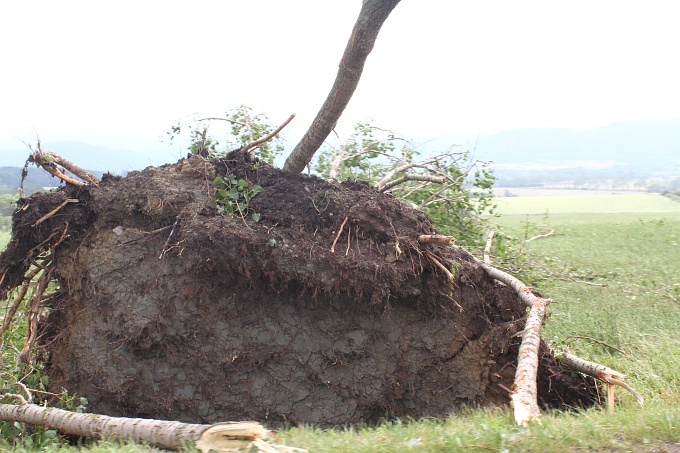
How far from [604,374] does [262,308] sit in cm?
323

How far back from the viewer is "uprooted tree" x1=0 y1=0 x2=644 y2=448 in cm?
533

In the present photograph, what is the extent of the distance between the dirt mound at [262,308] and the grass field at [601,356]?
53 cm

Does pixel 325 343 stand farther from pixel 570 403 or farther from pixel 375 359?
pixel 570 403

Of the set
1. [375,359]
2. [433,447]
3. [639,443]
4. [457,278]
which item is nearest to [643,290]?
[457,278]

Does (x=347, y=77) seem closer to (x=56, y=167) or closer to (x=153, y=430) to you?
(x=56, y=167)

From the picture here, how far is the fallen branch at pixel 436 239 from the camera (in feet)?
17.9

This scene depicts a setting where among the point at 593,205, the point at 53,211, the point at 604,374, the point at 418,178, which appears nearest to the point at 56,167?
the point at 53,211

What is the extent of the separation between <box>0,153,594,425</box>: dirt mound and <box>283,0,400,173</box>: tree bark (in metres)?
0.40

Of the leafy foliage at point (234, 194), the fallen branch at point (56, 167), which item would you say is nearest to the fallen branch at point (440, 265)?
the leafy foliage at point (234, 194)

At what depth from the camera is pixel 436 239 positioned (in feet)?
18.2

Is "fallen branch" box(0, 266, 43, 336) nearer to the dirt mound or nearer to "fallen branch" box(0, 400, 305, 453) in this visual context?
the dirt mound

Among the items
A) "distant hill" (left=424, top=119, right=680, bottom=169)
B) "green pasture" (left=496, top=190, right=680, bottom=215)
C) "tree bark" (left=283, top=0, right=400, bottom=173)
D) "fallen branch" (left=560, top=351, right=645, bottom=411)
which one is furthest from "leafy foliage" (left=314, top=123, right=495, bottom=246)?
"distant hill" (left=424, top=119, right=680, bottom=169)

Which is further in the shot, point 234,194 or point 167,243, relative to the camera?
point 234,194

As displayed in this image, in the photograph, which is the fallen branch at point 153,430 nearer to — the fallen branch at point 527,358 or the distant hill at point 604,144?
the fallen branch at point 527,358
